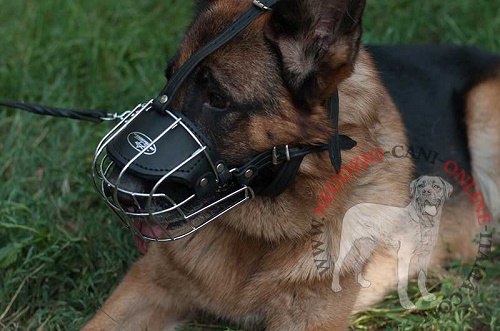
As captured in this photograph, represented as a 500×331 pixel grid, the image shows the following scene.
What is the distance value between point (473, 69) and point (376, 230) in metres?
1.40

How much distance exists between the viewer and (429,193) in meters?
3.61

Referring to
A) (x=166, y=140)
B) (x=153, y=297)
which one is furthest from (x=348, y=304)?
(x=166, y=140)

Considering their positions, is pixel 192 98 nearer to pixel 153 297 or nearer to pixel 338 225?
pixel 338 225

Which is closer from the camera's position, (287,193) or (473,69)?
(287,193)

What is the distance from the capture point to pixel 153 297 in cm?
335

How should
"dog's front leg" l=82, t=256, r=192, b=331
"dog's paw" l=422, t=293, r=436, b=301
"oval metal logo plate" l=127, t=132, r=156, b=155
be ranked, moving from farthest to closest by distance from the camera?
"dog's paw" l=422, t=293, r=436, b=301
"dog's front leg" l=82, t=256, r=192, b=331
"oval metal logo plate" l=127, t=132, r=156, b=155

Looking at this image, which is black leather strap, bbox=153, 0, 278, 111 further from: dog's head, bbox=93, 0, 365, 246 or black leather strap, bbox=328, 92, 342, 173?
black leather strap, bbox=328, 92, 342, 173

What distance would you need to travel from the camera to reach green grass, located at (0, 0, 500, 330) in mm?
3480

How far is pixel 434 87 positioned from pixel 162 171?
1.99 metres

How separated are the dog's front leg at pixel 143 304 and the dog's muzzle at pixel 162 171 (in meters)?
0.69

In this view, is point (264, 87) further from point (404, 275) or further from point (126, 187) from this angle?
point (404, 275)

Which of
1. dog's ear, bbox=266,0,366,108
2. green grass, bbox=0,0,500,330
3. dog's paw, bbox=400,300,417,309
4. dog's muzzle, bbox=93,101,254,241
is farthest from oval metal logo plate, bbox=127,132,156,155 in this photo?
dog's paw, bbox=400,300,417,309

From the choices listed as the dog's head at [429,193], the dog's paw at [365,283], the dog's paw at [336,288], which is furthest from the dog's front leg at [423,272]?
the dog's paw at [336,288]

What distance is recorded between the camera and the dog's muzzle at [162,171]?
2545 mm
